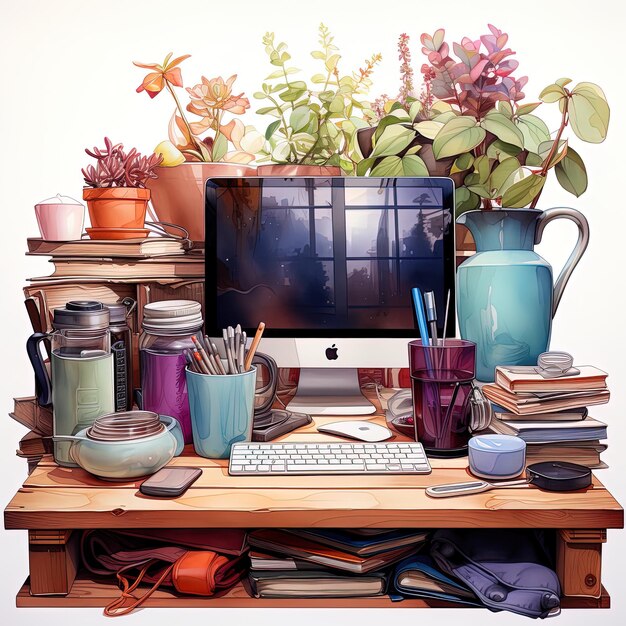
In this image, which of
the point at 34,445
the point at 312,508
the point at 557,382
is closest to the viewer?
the point at 312,508

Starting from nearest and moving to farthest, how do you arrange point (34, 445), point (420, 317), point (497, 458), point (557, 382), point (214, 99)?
1. point (497, 458)
2. point (557, 382)
3. point (420, 317)
4. point (34, 445)
5. point (214, 99)

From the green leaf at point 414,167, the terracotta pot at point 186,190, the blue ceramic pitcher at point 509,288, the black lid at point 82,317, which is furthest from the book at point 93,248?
the blue ceramic pitcher at point 509,288

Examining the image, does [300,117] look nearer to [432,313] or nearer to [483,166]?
[483,166]

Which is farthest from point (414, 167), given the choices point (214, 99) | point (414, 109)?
point (214, 99)

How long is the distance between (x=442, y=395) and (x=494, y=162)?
0.69 metres

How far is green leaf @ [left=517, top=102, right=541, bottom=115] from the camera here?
1.82m

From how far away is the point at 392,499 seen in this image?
4.05 ft

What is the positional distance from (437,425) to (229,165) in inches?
34.4

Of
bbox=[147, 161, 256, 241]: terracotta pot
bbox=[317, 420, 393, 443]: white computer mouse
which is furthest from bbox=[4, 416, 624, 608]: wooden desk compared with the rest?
bbox=[147, 161, 256, 241]: terracotta pot

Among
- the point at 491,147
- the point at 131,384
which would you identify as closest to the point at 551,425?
the point at 491,147

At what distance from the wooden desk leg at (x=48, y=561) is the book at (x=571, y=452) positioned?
86cm

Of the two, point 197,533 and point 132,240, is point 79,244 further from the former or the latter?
point 197,533

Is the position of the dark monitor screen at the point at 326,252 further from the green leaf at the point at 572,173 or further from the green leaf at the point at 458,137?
the green leaf at the point at 572,173

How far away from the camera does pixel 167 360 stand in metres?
1.51
